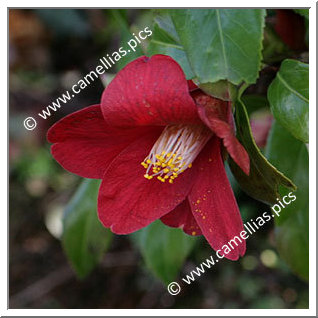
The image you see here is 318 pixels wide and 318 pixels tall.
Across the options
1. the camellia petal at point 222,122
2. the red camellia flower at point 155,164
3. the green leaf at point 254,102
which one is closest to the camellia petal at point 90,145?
the red camellia flower at point 155,164

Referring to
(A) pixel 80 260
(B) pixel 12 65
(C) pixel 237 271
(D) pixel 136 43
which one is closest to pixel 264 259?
(C) pixel 237 271

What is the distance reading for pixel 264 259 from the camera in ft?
5.36

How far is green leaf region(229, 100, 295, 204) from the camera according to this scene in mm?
590

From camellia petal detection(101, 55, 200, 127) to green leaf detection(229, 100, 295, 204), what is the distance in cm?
6

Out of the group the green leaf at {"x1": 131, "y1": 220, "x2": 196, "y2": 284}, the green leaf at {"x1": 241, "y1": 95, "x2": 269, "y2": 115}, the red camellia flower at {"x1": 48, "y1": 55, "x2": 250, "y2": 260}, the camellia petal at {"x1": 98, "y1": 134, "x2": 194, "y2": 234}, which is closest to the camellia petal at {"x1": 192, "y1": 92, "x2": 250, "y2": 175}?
the red camellia flower at {"x1": 48, "y1": 55, "x2": 250, "y2": 260}

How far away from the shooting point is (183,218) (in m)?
0.70

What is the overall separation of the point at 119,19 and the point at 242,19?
0.44 meters

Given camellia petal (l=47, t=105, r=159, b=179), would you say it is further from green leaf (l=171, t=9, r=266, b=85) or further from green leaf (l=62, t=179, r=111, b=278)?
green leaf (l=62, t=179, r=111, b=278)

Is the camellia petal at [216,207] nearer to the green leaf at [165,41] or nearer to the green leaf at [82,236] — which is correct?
the green leaf at [165,41]

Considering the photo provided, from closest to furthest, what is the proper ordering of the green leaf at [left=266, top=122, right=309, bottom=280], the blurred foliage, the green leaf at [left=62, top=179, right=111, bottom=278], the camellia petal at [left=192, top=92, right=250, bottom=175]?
the camellia petal at [left=192, top=92, right=250, bottom=175] < the green leaf at [left=266, top=122, right=309, bottom=280] < the green leaf at [left=62, top=179, right=111, bottom=278] < the blurred foliage

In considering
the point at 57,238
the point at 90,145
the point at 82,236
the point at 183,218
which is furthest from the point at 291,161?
the point at 57,238

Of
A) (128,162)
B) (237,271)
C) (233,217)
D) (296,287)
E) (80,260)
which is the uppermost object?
(128,162)

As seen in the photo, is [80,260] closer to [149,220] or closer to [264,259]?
[149,220]

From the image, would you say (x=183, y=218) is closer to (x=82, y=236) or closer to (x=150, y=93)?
(x=150, y=93)
